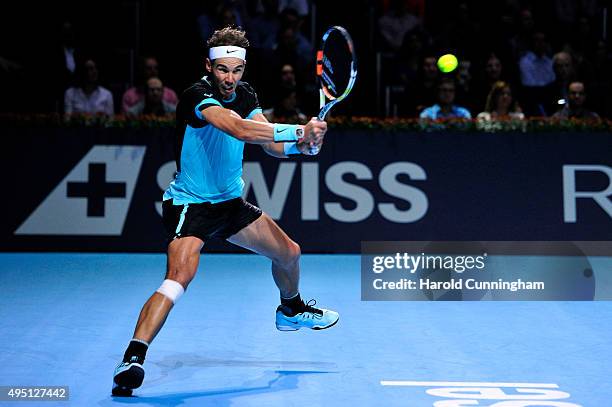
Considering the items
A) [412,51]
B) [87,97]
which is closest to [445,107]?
[412,51]

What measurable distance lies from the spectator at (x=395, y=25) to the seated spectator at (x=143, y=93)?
3625 millimetres

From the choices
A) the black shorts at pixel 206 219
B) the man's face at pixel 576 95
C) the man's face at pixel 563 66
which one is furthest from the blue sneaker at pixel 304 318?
the man's face at pixel 563 66

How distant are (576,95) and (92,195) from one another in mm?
5960

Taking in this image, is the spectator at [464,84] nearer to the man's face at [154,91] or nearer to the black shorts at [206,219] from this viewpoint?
the man's face at [154,91]

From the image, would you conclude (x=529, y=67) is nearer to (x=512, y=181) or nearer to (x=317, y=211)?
(x=512, y=181)

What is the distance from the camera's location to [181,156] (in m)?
6.02

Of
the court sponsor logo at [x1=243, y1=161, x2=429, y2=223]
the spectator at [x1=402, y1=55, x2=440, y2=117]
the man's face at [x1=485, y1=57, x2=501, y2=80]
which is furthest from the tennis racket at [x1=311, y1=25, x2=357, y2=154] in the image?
the man's face at [x1=485, y1=57, x2=501, y2=80]

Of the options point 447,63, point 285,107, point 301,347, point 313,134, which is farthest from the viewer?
point 447,63

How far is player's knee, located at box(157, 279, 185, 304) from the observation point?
18.2ft

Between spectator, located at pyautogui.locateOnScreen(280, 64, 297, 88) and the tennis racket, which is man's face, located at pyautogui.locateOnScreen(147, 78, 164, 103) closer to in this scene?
spectator, located at pyautogui.locateOnScreen(280, 64, 297, 88)

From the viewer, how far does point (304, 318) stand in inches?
265

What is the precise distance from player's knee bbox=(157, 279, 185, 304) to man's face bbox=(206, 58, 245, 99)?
1.16 meters

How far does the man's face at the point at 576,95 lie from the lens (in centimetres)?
1217

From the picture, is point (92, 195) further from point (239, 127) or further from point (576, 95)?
point (239, 127)
